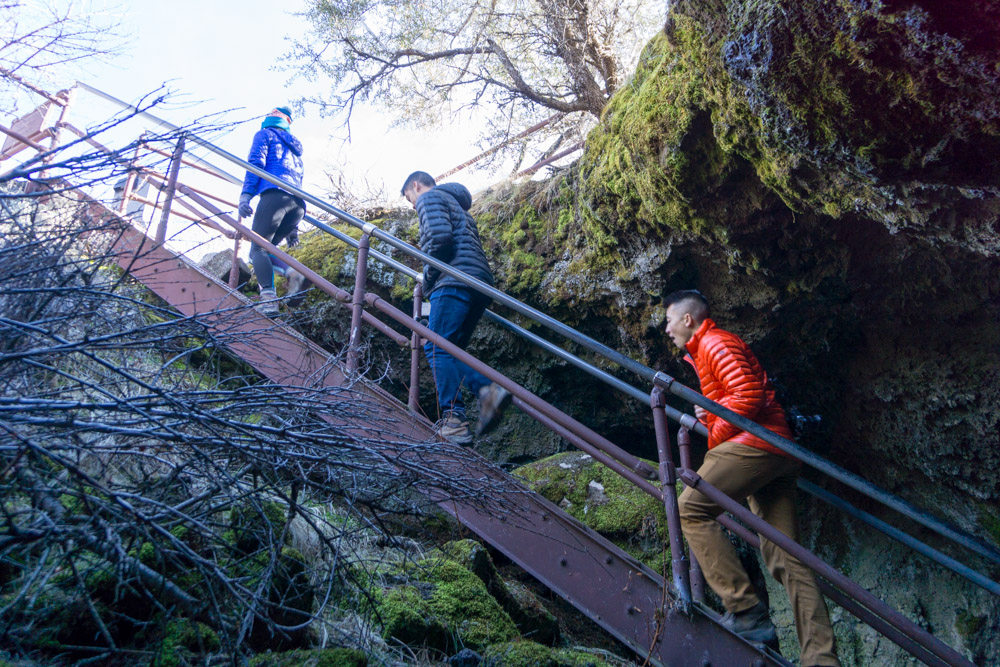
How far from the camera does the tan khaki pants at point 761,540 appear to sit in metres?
2.86

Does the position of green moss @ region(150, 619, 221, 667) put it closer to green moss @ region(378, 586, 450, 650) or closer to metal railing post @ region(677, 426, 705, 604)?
green moss @ region(378, 586, 450, 650)

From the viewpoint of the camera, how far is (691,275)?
440cm

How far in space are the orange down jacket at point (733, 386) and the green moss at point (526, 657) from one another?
4.19ft

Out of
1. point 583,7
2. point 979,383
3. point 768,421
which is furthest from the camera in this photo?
point 583,7

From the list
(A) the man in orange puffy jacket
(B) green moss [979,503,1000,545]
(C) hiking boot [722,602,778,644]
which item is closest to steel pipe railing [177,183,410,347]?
(A) the man in orange puffy jacket

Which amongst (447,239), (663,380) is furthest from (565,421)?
(447,239)

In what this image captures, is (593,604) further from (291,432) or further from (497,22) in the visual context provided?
(497,22)

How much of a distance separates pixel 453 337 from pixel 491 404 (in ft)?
2.38

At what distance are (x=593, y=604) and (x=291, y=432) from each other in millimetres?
1771

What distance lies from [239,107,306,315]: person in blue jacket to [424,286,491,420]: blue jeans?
1546 mm

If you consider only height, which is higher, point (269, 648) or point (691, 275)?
point (691, 275)

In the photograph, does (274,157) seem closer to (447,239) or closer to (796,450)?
(447,239)

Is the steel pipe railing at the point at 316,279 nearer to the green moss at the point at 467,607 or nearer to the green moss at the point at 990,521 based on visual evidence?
the green moss at the point at 467,607

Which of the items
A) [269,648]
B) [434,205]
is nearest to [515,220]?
[434,205]
